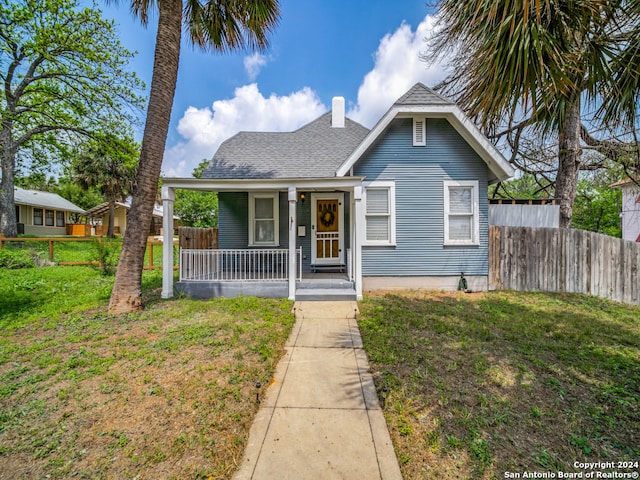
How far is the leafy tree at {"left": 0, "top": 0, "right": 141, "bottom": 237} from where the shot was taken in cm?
1084

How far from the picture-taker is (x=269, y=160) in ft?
32.3

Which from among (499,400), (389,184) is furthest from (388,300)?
(499,400)

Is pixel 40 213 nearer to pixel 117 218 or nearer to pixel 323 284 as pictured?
pixel 117 218

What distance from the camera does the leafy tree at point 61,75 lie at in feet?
35.6

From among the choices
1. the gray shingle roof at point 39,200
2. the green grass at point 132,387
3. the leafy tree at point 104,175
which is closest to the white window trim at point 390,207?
the green grass at point 132,387

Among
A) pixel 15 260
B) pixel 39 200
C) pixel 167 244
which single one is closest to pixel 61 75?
pixel 15 260

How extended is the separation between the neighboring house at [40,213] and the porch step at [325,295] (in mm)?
30121

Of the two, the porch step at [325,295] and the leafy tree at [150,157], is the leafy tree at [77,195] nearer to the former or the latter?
the leafy tree at [150,157]

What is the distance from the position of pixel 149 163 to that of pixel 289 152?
5.16 meters

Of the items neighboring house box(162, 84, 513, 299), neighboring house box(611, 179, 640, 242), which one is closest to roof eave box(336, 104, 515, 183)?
neighboring house box(162, 84, 513, 299)

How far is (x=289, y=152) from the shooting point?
33.5 ft

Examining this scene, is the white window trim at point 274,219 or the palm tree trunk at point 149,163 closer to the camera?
the palm tree trunk at point 149,163

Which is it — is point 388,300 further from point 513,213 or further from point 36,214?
point 36,214

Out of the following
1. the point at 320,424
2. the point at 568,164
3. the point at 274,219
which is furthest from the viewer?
the point at 274,219
